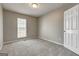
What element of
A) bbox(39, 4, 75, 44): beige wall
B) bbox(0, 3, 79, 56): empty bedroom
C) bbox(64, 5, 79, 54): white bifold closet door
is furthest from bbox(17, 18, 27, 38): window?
bbox(64, 5, 79, 54): white bifold closet door

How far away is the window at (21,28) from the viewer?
5781 mm

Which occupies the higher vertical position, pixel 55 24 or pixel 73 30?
pixel 55 24

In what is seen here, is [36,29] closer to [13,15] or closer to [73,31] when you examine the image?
[13,15]

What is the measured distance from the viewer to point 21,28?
6078 mm

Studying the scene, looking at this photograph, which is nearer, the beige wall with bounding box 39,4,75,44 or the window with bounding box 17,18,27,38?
the beige wall with bounding box 39,4,75,44

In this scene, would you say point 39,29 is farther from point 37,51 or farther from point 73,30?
point 73,30

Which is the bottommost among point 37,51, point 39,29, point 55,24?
point 37,51

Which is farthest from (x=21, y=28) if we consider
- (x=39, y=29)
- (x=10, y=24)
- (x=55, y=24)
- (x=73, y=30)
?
(x=73, y=30)

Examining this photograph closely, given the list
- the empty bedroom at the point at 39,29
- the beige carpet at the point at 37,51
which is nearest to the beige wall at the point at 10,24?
the empty bedroom at the point at 39,29

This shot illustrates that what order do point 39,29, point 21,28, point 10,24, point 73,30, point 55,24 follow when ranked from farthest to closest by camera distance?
point 39,29
point 21,28
point 10,24
point 55,24
point 73,30

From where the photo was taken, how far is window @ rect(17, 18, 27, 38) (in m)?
5.78

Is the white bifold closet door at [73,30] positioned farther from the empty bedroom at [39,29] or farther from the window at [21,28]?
the window at [21,28]

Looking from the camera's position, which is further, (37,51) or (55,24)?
(55,24)

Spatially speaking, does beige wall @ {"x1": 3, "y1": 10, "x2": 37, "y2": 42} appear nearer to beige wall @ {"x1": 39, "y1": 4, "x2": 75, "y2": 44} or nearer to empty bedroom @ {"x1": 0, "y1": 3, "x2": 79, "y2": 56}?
empty bedroom @ {"x1": 0, "y1": 3, "x2": 79, "y2": 56}
